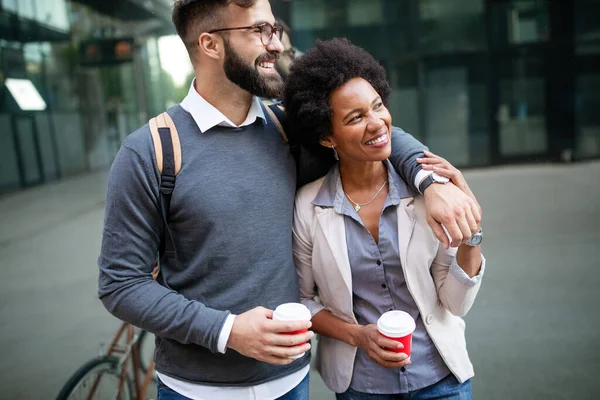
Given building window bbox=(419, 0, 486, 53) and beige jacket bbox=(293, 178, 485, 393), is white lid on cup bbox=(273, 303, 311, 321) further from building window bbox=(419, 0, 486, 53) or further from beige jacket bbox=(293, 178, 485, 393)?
building window bbox=(419, 0, 486, 53)

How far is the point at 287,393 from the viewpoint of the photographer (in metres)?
1.60

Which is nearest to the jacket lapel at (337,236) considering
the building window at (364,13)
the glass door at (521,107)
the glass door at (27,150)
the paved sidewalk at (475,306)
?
the paved sidewalk at (475,306)

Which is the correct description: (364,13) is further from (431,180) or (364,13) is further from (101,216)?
(431,180)

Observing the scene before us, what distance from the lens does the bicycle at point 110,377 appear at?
2.61 meters

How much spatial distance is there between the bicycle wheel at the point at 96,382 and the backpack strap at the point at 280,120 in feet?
5.81

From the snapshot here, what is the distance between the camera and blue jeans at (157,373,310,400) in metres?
1.55

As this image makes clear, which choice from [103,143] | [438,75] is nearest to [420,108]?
[438,75]

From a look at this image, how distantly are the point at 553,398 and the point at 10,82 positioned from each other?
4.15 metres

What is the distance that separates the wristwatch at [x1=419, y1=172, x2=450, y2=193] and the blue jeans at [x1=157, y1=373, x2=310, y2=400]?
0.75 meters

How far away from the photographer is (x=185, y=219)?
143cm

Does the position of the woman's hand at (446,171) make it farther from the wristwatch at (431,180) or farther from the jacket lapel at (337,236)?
the jacket lapel at (337,236)

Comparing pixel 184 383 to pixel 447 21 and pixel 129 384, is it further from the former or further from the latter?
pixel 447 21

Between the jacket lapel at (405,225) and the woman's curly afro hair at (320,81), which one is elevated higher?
the woman's curly afro hair at (320,81)

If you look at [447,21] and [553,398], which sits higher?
[447,21]
